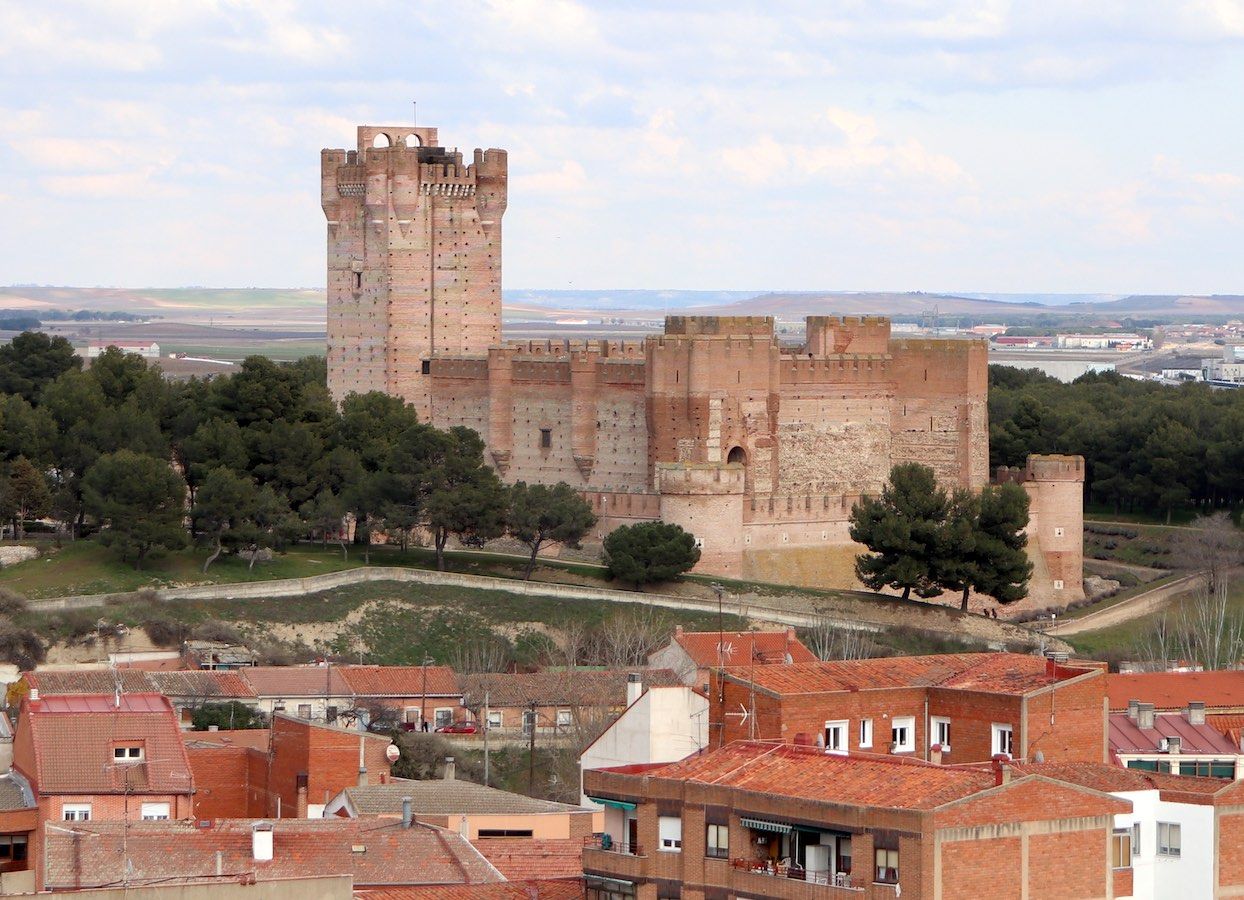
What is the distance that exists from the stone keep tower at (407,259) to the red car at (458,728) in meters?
24.8

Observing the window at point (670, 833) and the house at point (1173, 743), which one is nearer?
the window at point (670, 833)

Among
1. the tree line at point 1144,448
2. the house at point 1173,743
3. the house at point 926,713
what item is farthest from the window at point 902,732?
the tree line at point 1144,448

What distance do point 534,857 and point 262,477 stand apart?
37544 millimetres

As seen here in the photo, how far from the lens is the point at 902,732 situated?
101 feet

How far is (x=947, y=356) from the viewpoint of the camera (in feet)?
235

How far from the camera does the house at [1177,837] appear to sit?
25438 millimetres

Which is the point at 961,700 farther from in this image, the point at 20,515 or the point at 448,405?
the point at 448,405

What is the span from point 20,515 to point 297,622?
927 centimetres

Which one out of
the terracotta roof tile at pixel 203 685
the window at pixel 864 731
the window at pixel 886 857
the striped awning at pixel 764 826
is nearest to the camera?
the window at pixel 886 857

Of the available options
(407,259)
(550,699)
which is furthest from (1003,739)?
(407,259)

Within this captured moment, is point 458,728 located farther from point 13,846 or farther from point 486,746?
point 13,846

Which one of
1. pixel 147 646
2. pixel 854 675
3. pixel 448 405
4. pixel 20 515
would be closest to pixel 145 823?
pixel 854 675

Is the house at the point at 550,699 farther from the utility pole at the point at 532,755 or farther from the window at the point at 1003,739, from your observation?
the window at the point at 1003,739

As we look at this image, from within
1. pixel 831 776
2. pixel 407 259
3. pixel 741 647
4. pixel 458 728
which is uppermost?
pixel 407 259
